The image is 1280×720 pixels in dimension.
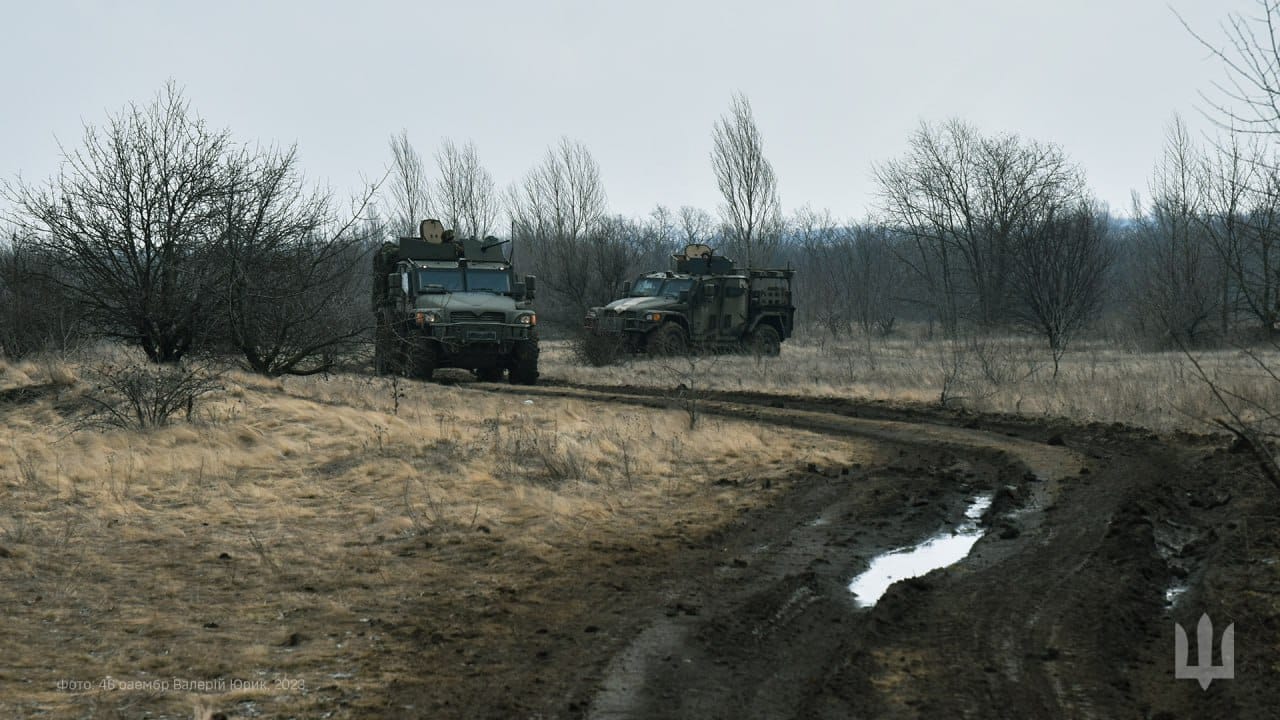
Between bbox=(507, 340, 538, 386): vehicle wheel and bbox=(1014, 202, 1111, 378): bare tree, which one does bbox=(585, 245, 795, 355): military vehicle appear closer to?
bbox=(507, 340, 538, 386): vehicle wheel

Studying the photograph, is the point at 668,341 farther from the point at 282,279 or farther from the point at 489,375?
the point at 282,279

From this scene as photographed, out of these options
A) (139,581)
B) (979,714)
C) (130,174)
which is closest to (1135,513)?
(979,714)

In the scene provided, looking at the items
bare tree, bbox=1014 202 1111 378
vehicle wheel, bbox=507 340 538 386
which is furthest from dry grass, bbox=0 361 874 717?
bare tree, bbox=1014 202 1111 378

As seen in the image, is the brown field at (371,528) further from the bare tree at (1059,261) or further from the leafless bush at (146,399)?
the bare tree at (1059,261)

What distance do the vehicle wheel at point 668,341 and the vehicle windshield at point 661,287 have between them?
0.98 metres

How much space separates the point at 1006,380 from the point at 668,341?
960 cm

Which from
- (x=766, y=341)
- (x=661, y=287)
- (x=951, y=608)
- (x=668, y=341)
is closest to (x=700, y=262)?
(x=661, y=287)

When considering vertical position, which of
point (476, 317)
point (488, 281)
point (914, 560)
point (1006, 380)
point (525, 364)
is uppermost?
point (488, 281)

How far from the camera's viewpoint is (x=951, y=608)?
5008 millimetres

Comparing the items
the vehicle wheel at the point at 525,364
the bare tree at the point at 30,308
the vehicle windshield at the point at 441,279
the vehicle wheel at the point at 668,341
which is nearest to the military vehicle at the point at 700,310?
the vehicle wheel at the point at 668,341

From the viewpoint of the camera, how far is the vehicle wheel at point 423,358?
19.2 m

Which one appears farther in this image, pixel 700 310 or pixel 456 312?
pixel 700 310

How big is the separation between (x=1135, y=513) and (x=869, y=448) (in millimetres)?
4167

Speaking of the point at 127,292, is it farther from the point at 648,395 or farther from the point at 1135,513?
the point at 1135,513
